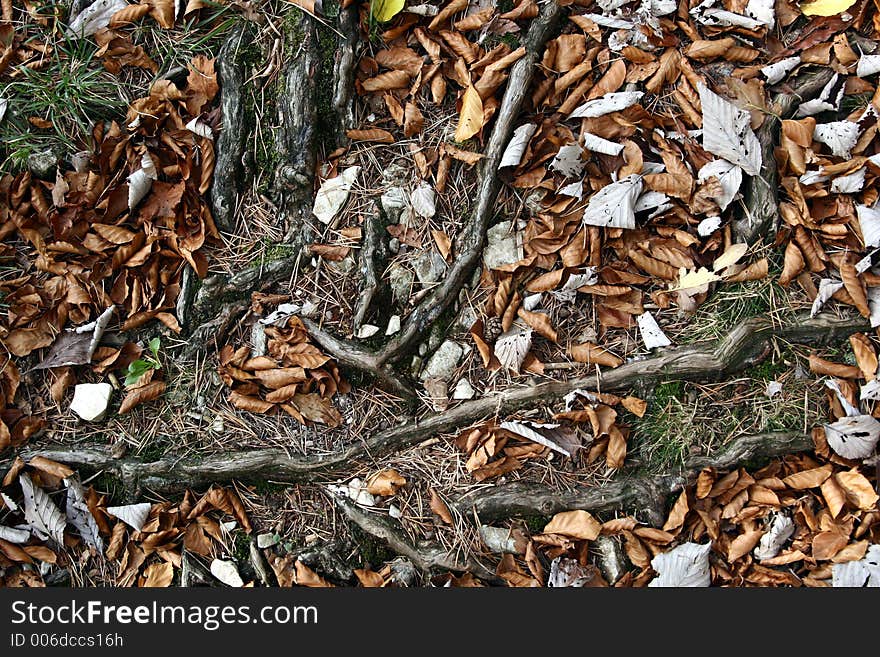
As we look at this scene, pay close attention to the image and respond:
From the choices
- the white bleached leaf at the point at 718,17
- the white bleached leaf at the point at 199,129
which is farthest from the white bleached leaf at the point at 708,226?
the white bleached leaf at the point at 199,129

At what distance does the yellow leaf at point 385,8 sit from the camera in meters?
2.84

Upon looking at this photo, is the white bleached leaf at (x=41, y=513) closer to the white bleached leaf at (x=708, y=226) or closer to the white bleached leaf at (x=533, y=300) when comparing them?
the white bleached leaf at (x=533, y=300)

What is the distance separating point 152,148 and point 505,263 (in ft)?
5.18

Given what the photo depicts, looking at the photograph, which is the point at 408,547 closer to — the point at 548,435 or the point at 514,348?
the point at 548,435

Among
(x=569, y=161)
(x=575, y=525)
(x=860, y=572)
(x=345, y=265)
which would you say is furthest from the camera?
(x=345, y=265)

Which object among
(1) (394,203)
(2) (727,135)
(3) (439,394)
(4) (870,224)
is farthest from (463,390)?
(4) (870,224)

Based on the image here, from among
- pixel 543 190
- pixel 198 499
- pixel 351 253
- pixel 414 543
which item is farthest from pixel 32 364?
pixel 543 190

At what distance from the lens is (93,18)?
294cm

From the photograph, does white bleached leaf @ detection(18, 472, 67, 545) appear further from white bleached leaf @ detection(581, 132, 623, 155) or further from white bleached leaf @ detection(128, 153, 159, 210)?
white bleached leaf @ detection(581, 132, 623, 155)

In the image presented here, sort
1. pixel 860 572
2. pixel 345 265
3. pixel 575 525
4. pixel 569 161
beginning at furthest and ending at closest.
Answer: pixel 345 265 < pixel 569 161 < pixel 575 525 < pixel 860 572

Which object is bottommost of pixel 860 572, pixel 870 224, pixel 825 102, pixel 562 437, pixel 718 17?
pixel 860 572

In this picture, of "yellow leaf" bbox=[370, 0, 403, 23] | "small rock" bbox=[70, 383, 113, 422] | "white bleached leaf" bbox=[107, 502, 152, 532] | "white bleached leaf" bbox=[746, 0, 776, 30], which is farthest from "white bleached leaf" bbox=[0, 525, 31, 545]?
"white bleached leaf" bbox=[746, 0, 776, 30]

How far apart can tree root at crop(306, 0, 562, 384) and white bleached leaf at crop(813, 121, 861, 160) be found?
122 centimetres

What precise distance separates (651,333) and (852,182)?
98cm
